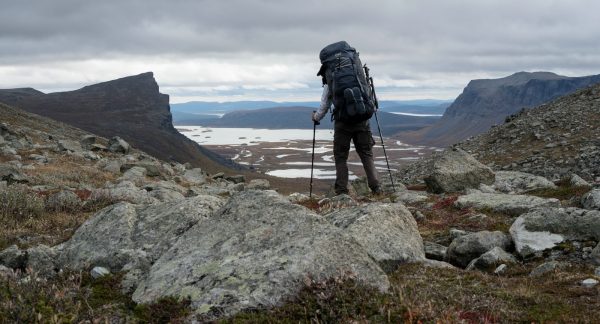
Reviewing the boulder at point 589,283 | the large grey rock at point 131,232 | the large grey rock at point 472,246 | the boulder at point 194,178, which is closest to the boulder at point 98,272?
the large grey rock at point 131,232

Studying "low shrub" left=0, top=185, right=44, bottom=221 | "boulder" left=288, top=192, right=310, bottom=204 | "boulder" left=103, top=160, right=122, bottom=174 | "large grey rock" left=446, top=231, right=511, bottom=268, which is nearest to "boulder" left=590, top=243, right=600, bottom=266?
"large grey rock" left=446, top=231, right=511, bottom=268

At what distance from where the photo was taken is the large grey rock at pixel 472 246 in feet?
29.5

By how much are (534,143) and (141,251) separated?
114ft

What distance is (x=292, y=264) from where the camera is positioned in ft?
19.8

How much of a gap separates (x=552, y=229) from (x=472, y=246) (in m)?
1.58

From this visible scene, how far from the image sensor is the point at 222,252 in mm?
6926

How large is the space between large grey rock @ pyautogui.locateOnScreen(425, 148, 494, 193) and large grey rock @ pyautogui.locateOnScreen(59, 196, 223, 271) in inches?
504

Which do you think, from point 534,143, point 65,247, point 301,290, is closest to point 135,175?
point 65,247

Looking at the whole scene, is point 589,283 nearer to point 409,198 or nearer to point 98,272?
point 98,272

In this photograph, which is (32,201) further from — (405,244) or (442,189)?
(442,189)

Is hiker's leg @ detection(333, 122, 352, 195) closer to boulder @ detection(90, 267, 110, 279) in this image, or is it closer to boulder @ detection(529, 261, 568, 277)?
boulder @ detection(529, 261, 568, 277)

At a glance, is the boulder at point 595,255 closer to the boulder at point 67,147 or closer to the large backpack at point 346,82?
the large backpack at point 346,82

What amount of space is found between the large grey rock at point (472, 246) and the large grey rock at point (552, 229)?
28 cm

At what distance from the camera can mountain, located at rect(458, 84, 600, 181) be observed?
1150 inches
